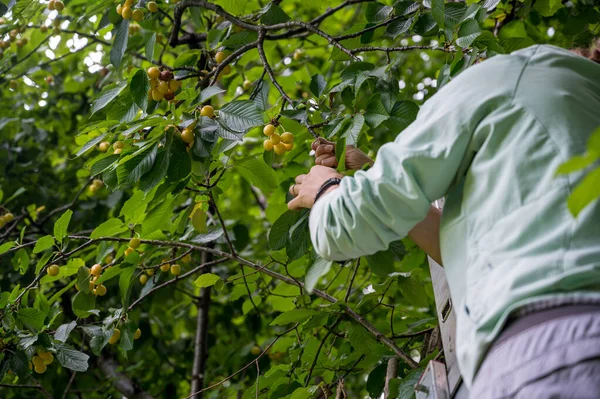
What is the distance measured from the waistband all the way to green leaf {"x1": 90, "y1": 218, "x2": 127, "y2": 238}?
173 cm

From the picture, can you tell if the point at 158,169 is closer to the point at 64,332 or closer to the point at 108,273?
the point at 108,273

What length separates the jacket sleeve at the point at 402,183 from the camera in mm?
1390

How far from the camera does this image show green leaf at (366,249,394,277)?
2.43 metres

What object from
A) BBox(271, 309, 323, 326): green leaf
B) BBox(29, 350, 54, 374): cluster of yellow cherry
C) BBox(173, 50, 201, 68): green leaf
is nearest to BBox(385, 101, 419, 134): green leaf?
BBox(271, 309, 323, 326): green leaf

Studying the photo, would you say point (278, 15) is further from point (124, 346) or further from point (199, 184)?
point (124, 346)

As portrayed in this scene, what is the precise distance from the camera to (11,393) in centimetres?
443

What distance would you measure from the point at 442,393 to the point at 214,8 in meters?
1.56

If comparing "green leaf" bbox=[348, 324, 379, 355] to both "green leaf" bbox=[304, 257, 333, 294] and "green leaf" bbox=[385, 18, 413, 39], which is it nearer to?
"green leaf" bbox=[304, 257, 333, 294]

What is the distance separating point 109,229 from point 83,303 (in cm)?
29

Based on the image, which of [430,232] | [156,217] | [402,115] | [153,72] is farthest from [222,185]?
[430,232]

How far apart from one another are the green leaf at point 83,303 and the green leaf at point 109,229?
225 millimetres

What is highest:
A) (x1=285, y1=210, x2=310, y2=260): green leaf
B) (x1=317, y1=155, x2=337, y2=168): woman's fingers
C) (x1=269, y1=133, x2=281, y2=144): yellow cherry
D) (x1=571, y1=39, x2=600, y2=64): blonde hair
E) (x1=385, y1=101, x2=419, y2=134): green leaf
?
(x1=571, y1=39, x2=600, y2=64): blonde hair

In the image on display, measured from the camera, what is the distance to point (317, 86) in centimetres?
239

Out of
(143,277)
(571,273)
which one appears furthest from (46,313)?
(571,273)
